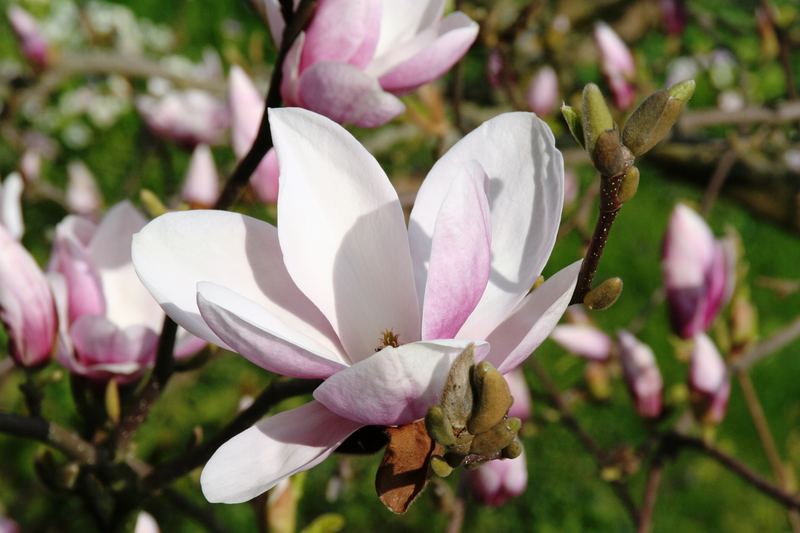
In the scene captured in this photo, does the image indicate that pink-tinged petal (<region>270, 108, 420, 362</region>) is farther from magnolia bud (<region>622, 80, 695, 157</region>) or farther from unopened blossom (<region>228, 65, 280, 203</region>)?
unopened blossom (<region>228, 65, 280, 203</region>)

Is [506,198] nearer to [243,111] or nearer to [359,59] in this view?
[359,59]

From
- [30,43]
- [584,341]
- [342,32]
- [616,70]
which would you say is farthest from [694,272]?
[30,43]

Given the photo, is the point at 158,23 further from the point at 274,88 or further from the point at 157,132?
the point at 274,88

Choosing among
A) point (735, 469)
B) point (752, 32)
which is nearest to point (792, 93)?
point (752, 32)

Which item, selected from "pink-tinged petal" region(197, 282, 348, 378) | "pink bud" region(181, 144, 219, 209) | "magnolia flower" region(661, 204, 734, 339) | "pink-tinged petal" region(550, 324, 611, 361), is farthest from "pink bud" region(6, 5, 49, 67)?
"pink-tinged petal" region(197, 282, 348, 378)

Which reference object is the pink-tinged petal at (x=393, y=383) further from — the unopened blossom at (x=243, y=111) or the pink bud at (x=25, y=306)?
the unopened blossom at (x=243, y=111)

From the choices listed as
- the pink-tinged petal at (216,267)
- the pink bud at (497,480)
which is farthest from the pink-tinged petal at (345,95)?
the pink bud at (497,480)
